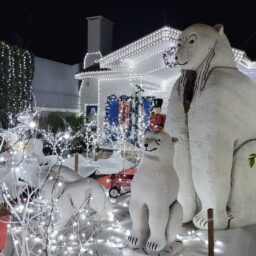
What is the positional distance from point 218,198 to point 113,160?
15.4 ft

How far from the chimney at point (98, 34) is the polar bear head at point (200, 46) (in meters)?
10.8

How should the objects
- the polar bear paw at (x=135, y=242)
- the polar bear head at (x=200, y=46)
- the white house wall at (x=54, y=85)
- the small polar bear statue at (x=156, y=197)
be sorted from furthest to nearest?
the white house wall at (x=54, y=85) → the polar bear head at (x=200, y=46) → the polar bear paw at (x=135, y=242) → the small polar bear statue at (x=156, y=197)

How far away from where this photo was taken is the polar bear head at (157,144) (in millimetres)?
2941

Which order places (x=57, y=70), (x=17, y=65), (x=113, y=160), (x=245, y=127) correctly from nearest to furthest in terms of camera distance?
1. (x=245, y=127)
2. (x=113, y=160)
3. (x=17, y=65)
4. (x=57, y=70)

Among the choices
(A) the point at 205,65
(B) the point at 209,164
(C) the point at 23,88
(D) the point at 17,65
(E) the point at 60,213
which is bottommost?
(E) the point at 60,213

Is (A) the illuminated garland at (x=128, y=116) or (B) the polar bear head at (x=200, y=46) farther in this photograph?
(A) the illuminated garland at (x=128, y=116)

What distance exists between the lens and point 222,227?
11.7 feet

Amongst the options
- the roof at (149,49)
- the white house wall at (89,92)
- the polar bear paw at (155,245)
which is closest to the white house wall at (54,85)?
the white house wall at (89,92)

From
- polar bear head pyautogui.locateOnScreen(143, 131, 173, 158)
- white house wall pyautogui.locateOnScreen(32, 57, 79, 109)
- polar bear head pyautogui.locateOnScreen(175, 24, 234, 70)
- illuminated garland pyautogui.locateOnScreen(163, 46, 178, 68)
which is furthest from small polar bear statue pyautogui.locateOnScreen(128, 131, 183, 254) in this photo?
white house wall pyautogui.locateOnScreen(32, 57, 79, 109)

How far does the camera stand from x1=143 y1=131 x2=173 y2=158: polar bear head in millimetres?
2941

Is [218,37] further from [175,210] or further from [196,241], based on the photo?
[196,241]

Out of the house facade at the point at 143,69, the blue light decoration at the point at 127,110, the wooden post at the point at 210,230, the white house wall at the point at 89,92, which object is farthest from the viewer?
the white house wall at the point at 89,92

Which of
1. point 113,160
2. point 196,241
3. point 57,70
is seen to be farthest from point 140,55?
point 196,241

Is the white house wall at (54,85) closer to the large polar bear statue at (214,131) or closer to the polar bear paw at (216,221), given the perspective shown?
the large polar bear statue at (214,131)
